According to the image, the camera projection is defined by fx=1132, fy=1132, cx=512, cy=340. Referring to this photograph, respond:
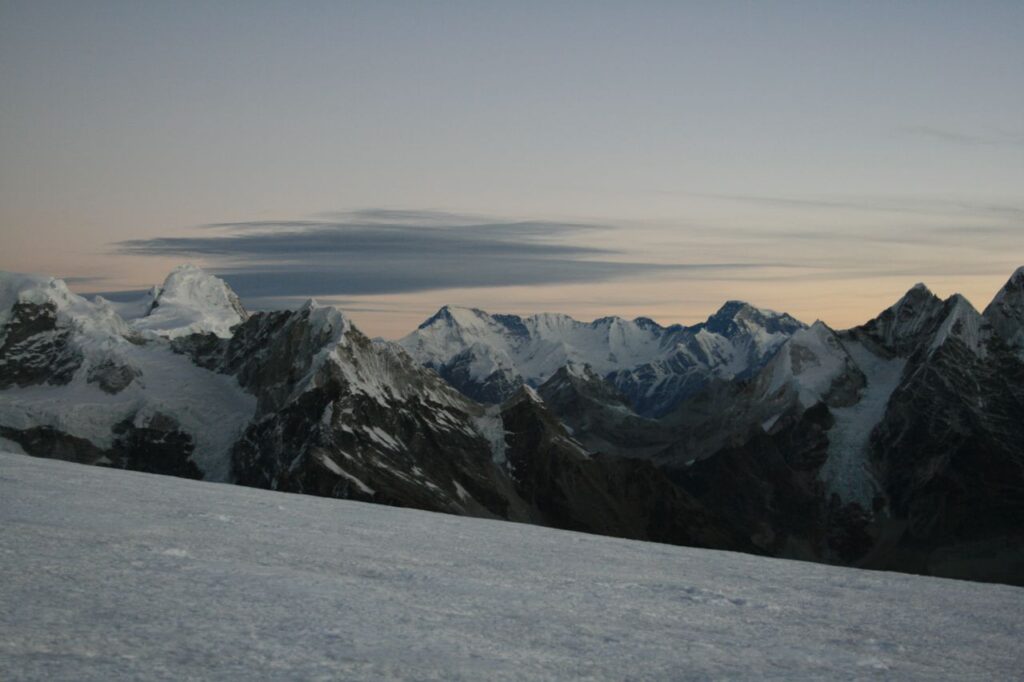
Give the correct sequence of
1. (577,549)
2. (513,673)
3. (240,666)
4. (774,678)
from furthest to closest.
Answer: (577,549), (774,678), (513,673), (240,666)

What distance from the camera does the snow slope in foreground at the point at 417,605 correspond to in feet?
40.0

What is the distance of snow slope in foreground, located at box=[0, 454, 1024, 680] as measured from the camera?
1218 centimetres

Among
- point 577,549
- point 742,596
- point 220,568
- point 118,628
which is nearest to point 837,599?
point 742,596

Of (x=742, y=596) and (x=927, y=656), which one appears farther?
(x=742, y=596)

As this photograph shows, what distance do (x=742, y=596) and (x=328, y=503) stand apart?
11909 mm

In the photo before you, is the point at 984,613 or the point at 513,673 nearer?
the point at 513,673

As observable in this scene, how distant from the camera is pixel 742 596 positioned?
18297mm

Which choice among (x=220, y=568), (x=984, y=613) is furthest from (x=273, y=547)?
(x=984, y=613)

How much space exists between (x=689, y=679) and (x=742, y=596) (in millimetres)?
5866

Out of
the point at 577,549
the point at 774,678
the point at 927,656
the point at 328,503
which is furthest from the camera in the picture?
the point at 328,503

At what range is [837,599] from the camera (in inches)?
750

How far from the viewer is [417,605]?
1522 cm

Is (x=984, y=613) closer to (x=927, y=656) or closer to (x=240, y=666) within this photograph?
(x=927, y=656)

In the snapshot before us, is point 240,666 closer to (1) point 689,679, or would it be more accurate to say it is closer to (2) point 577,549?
(1) point 689,679
